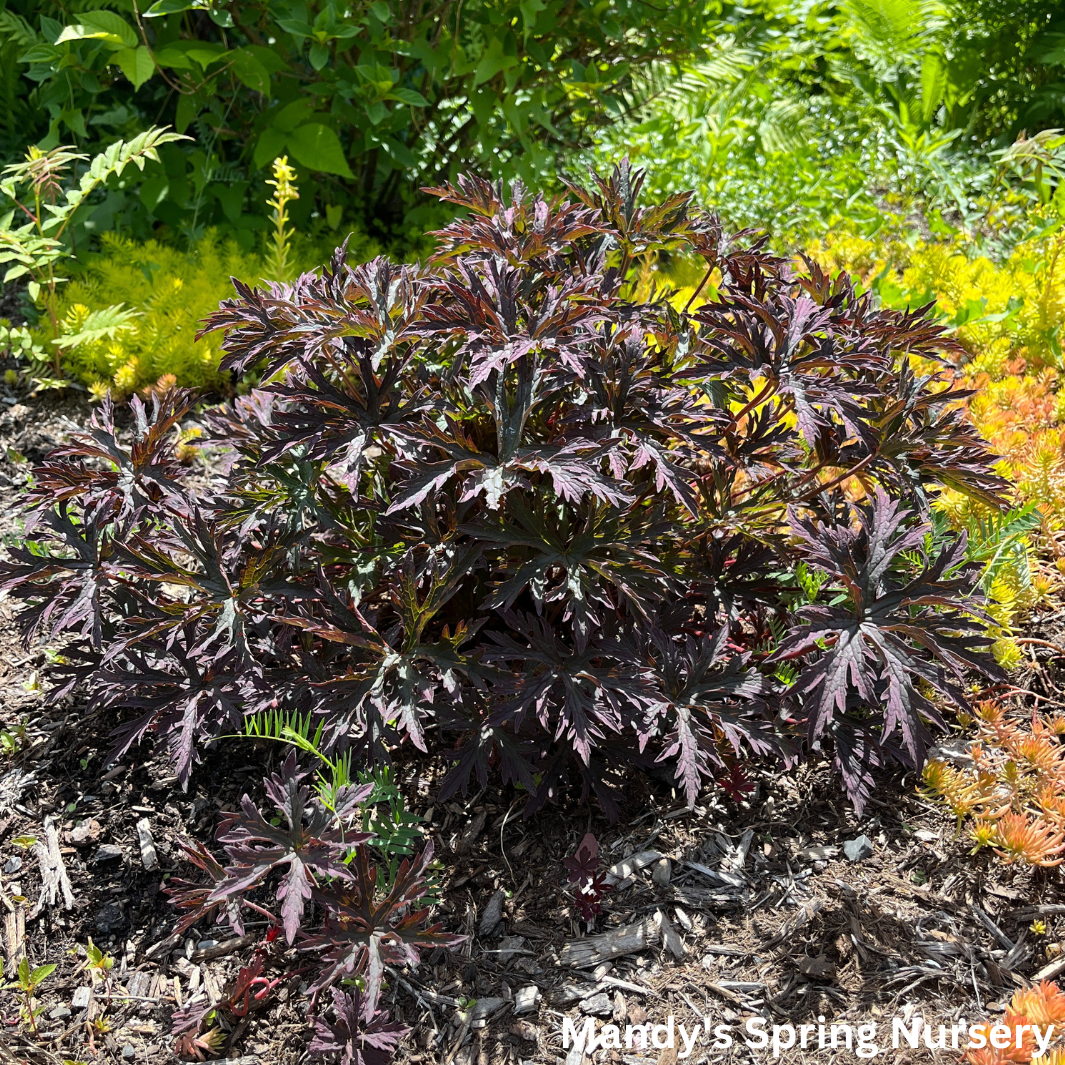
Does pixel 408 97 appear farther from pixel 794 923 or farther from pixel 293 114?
pixel 794 923

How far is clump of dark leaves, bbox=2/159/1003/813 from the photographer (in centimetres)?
180

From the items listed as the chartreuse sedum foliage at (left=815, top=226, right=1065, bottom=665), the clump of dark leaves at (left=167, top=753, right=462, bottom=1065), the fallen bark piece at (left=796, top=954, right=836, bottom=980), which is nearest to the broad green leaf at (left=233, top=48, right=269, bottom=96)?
the chartreuse sedum foliage at (left=815, top=226, right=1065, bottom=665)

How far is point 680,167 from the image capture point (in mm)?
5094

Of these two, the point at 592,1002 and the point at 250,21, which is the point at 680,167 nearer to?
the point at 250,21

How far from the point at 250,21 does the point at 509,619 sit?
312cm

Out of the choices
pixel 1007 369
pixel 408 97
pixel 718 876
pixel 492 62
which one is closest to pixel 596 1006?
pixel 718 876

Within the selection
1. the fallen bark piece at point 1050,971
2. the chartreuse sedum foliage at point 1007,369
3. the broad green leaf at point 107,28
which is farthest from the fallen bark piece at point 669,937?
the broad green leaf at point 107,28

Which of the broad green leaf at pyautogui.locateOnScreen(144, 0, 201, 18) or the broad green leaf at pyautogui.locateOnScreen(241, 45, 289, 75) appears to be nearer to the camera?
the broad green leaf at pyautogui.locateOnScreen(144, 0, 201, 18)

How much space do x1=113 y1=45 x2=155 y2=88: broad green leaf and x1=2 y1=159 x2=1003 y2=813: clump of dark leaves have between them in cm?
175

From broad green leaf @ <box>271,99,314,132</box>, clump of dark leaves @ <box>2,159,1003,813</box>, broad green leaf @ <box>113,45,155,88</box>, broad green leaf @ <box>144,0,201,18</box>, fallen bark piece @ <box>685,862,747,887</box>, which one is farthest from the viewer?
broad green leaf @ <box>271,99,314,132</box>

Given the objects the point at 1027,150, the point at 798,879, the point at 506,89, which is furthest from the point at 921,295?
the point at 798,879

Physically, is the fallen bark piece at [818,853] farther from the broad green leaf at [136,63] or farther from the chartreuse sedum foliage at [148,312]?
the broad green leaf at [136,63]

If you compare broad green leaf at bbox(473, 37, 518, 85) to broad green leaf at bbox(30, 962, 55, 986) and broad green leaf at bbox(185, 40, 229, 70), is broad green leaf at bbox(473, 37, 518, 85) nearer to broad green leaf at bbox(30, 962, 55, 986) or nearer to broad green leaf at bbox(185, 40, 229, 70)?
broad green leaf at bbox(185, 40, 229, 70)

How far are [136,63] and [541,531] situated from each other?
8.83 ft
